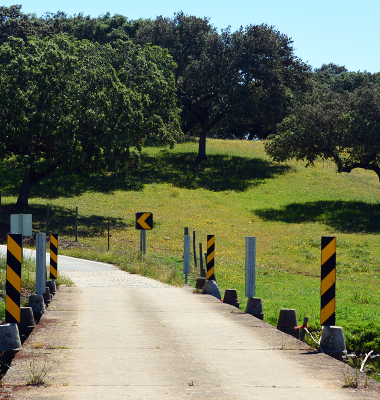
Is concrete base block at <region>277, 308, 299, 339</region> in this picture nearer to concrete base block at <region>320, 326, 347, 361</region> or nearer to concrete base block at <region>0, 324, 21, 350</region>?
concrete base block at <region>320, 326, 347, 361</region>

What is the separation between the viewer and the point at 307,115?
132 feet

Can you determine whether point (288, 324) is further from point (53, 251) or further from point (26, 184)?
point (26, 184)

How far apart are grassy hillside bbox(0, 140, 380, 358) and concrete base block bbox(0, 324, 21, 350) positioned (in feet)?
20.7

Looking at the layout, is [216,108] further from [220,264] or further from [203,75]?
[220,264]

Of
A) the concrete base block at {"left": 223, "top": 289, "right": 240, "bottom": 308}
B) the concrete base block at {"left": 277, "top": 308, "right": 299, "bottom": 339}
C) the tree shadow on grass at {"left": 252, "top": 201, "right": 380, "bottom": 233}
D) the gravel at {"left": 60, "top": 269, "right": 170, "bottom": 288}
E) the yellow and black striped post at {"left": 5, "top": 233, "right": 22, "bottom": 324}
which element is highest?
the yellow and black striped post at {"left": 5, "top": 233, "right": 22, "bottom": 324}

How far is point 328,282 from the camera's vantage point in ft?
22.5

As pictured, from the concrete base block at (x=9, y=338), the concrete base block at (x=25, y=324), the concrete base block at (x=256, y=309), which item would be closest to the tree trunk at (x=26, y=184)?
the concrete base block at (x=256, y=309)

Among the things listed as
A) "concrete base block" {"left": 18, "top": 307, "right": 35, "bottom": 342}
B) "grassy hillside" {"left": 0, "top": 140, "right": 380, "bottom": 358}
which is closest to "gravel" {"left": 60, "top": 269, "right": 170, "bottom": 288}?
"grassy hillside" {"left": 0, "top": 140, "right": 380, "bottom": 358}

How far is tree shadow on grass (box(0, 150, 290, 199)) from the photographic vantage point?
4125cm

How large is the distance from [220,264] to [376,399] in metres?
17.2

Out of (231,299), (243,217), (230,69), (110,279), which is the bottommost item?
(243,217)

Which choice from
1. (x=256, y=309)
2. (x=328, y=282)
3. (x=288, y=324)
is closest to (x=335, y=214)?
(x=256, y=309)

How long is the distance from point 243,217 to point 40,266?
87.6 feet

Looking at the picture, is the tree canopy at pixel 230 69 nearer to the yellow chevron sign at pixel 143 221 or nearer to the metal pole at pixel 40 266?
the yellow chevron sign at pixel 143 221
